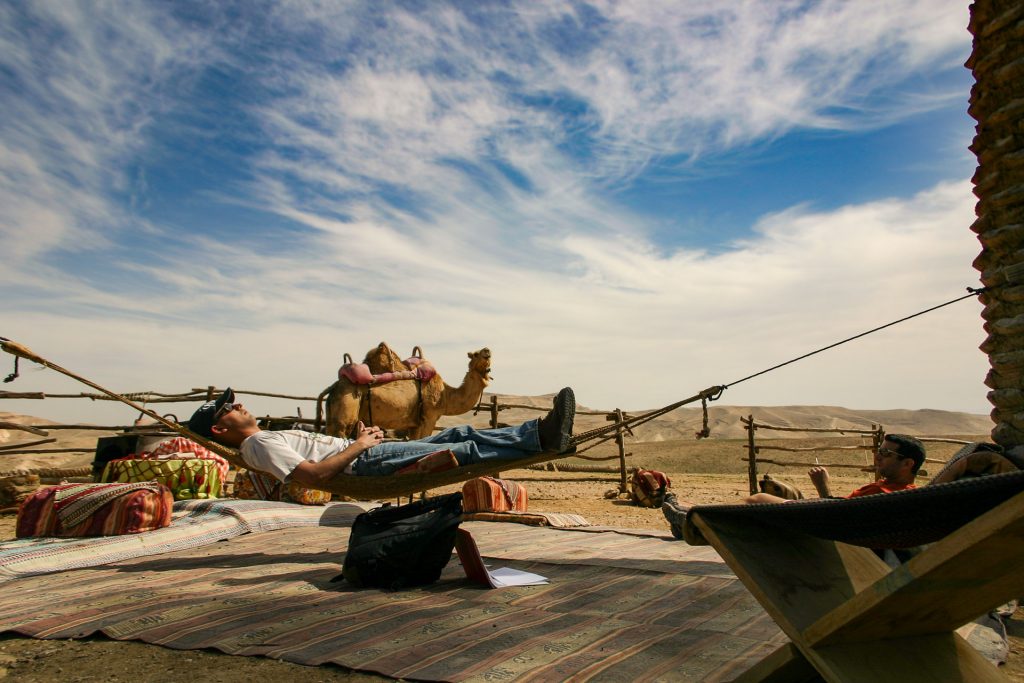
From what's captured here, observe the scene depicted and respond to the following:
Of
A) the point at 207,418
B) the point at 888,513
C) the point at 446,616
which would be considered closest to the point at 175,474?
the point at 207,418

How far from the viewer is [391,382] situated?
8.16 m

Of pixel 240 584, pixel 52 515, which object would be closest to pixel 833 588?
pixel 240 584

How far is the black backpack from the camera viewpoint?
10.3 feet

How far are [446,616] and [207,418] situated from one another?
7.45 feet

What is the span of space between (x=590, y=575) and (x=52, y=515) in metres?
3.37

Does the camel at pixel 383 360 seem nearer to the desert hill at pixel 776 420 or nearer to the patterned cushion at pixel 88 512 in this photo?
the patterned cushion at pixel 88 512

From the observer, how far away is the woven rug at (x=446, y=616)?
215 centimetres

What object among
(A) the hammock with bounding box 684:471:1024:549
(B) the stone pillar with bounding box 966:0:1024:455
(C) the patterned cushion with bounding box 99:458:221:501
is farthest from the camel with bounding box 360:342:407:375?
(A) the hammock with bounding box 684:471:1024:549

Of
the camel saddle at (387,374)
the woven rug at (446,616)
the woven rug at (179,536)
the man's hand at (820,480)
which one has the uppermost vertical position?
the camel saddle at (387,374)

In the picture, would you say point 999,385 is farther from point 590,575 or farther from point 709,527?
point 709,527

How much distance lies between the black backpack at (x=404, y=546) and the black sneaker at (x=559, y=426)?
55 cm

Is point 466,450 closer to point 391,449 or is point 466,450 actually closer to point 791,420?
point 391,449

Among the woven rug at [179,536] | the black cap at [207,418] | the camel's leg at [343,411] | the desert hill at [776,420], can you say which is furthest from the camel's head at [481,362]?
the desert hill at [776,420]

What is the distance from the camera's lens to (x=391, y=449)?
3738mm
